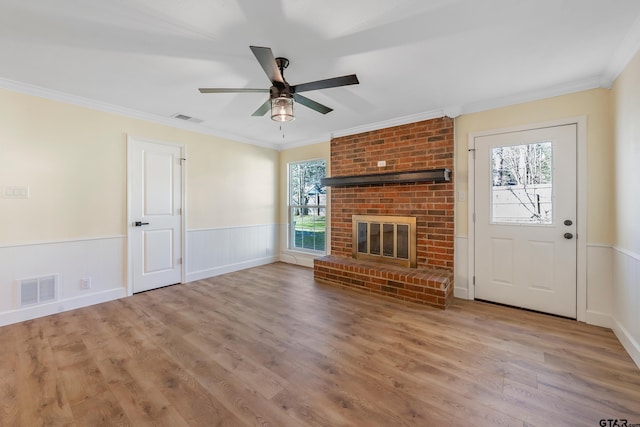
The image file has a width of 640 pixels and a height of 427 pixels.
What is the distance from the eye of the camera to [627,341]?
7.16 ft

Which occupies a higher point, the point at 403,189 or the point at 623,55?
the point at 623,55

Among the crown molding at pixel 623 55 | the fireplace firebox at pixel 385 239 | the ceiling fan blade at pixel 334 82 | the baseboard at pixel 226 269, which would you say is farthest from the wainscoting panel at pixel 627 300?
the baseboard at pixel 226 269

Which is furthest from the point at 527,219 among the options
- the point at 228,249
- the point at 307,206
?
the point at 228,249

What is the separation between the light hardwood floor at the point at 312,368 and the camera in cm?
154

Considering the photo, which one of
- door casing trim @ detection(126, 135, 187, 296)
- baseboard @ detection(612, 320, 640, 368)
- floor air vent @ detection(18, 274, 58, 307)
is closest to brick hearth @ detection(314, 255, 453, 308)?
baseboard @ detection(612, 320, 640, 368)

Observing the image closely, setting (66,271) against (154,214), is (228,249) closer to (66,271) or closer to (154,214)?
(154,214)

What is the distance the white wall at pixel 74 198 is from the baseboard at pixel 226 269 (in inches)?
1.0

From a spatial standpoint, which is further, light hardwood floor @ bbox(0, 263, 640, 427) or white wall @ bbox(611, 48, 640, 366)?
white wall @ bbox(611, 48, 640, 366)

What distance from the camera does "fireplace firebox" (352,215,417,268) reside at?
373 centimetres

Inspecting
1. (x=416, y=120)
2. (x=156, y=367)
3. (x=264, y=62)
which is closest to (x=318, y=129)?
(x=416, y=120)

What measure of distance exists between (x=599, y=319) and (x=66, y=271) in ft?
18.4

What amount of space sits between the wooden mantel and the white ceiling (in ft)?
2.76

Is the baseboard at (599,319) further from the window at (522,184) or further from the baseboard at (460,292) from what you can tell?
the baseboard at (460,292)

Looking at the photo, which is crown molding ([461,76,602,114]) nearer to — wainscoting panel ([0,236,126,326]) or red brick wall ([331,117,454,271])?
red brick wall ([331,117,454,271])
